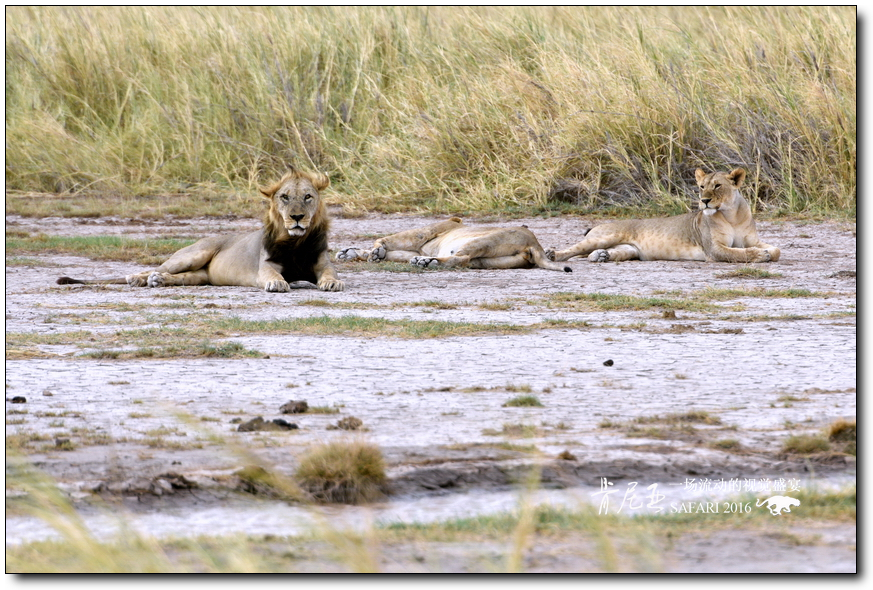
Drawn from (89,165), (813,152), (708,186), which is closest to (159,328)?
(708,186)

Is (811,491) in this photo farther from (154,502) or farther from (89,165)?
(89,165)

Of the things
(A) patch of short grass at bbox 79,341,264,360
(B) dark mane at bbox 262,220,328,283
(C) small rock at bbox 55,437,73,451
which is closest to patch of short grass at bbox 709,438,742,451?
(C) small rock at bbox 55,437,73,451

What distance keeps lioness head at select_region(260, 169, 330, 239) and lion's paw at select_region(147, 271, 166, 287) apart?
847 mm

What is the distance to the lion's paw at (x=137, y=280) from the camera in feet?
31.8

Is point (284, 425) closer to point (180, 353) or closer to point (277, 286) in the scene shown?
point (180, 353)

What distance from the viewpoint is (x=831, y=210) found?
41.8 feet

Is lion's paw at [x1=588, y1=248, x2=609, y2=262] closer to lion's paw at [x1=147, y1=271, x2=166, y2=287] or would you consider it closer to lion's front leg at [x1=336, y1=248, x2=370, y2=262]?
lion's front leg at [x1=336, y1=248, x2=370, y2=262]

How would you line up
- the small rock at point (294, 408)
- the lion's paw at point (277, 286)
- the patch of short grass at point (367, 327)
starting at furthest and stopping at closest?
the lion's paw at point (277, 286), the patch of short grass at point (367, 327), the small rock at point (294, 408)

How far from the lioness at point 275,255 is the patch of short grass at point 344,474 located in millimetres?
5011

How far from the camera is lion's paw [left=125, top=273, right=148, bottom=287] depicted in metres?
9.68

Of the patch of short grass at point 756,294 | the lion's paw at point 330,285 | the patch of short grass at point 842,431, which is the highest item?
the patch of short grass at point 842,431

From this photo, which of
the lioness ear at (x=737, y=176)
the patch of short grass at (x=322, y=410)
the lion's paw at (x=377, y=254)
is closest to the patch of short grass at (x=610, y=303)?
the lioness ear at (x=737, y=176)

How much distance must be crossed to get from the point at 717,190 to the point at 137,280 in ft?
14.6

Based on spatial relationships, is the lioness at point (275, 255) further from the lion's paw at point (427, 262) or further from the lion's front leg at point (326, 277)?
the lion's paw at point (427, 262)
